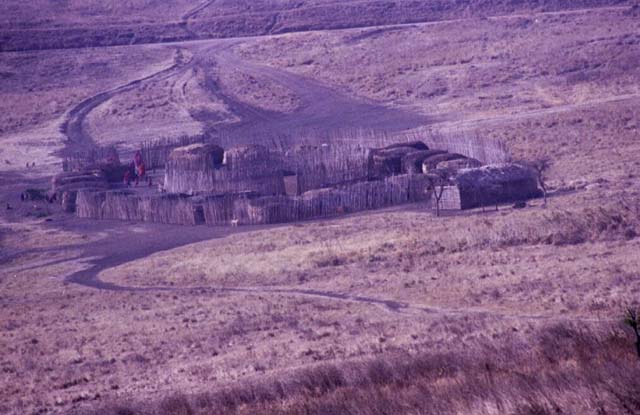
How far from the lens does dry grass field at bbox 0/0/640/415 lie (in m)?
11.0

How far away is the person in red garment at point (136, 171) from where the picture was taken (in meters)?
37.1

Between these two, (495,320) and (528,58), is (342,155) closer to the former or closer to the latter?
(495,320)

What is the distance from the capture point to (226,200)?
1104 inches

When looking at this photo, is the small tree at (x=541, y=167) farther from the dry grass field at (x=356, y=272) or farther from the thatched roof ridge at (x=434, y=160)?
the thatched roof ridge at (x=434, y=160)

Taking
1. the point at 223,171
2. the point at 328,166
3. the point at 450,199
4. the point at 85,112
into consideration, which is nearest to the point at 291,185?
the point at 328,166

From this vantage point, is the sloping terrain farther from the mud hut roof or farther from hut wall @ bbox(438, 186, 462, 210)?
hut wall @ bbox(438, 186, 462, 210)

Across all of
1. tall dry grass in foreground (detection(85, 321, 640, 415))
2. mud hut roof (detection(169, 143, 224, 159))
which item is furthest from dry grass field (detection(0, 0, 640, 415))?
mud hut roof (detection(169, 143, 224, 159))

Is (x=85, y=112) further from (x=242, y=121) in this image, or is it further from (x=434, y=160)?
(x=434, y=160)

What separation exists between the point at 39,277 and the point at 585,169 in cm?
1663

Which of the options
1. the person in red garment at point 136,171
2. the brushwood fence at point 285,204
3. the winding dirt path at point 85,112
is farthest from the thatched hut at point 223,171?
the winding dirt path at point 85,112

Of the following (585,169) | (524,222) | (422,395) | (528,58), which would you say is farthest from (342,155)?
(528,58)

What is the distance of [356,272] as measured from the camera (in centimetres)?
2017

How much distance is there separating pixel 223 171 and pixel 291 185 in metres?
2.49

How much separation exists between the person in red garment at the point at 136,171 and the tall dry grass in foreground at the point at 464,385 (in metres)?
25.6
